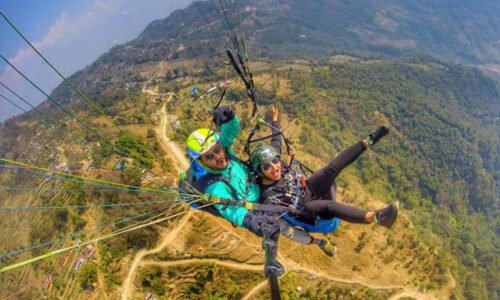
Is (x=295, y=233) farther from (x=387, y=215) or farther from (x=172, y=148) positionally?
(x=172, y=148)

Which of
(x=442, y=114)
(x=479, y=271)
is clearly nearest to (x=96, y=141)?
(x=479, y=271)

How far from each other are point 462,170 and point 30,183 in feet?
316

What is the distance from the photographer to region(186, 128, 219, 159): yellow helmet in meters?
6.35

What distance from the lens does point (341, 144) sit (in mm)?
58000

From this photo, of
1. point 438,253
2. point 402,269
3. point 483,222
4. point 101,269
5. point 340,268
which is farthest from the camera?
point 483,222

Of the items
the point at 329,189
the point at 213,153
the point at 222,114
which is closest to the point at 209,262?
the point at 329,189

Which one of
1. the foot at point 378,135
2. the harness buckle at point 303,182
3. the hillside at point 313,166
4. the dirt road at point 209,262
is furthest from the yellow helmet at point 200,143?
the dirt road at point 209,262

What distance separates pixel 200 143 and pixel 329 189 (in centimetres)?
340

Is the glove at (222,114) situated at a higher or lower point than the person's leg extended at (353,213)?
higher

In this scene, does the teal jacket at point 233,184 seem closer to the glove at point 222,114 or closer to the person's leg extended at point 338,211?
the glove at point 222,114

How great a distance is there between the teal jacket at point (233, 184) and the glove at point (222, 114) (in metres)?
0.17

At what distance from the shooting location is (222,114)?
21.3 feet

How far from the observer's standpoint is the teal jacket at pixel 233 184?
19.2 feet

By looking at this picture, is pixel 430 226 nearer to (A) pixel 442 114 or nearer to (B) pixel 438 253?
(B) pixel 438 253
